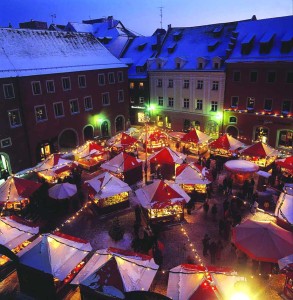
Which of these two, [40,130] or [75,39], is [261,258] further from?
[75,39]

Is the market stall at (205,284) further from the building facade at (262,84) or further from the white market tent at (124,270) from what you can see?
the building facade at (262,84)

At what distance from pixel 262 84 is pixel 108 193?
826 inches

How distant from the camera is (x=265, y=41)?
2962 cm

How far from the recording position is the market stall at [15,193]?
62.1 feet

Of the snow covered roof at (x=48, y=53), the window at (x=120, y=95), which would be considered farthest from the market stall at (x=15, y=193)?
the window at (x=120, y=95)

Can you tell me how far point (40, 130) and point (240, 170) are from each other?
2046cm

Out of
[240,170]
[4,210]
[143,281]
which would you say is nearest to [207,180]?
[240,170]

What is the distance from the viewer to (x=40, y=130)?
29719 mm

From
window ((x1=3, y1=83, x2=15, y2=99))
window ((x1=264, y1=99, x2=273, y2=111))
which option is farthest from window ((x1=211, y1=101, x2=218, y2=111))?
window ((x1=3, y1=83, x2=15, y2=99))

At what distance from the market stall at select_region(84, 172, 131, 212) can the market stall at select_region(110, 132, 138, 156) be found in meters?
9.74

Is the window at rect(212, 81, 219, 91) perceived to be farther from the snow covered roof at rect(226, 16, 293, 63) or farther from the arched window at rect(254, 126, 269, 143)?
the arched window at rect(254, 126, 269, 143)

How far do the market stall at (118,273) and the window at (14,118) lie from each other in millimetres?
19229

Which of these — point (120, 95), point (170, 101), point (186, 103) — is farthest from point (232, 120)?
point (120, 95)

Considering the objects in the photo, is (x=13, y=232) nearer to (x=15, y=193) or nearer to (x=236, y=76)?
(x=15, y=193)
